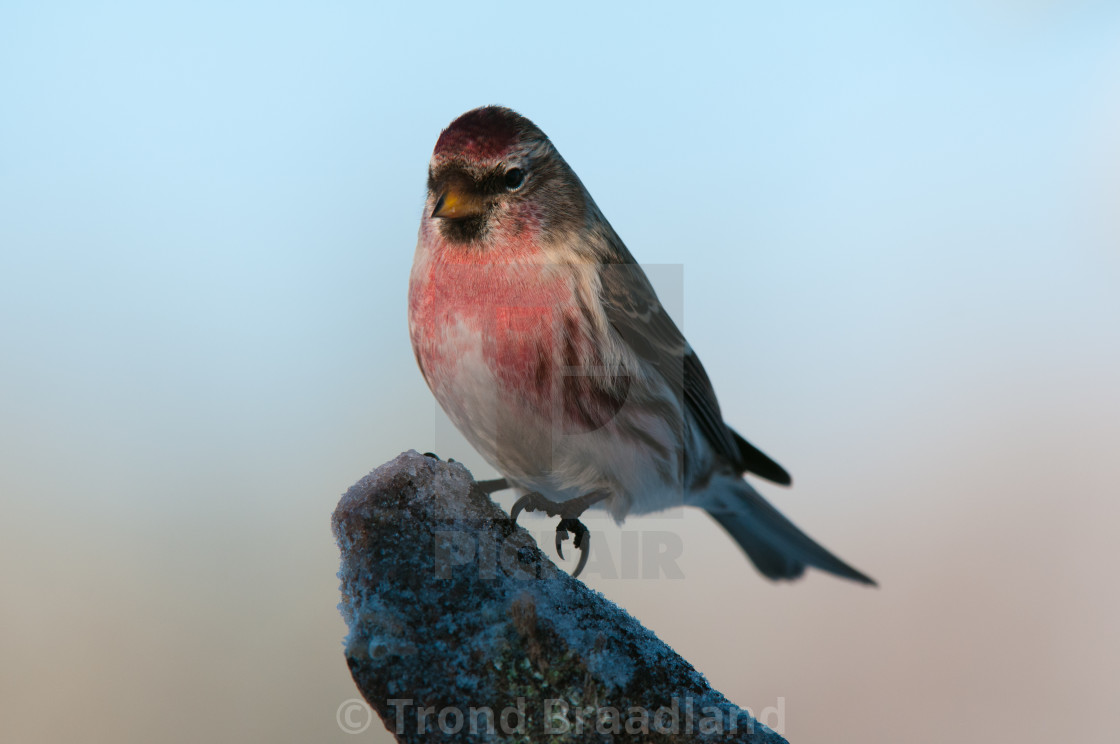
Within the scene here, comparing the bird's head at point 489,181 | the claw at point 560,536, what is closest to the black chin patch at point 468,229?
the bird's head at point 489,181

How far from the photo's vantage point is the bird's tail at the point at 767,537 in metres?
2.17

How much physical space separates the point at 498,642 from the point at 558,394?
516 mm

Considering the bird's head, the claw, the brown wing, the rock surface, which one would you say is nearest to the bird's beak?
the bird's head

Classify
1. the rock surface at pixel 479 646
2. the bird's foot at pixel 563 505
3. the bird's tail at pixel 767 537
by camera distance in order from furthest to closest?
the bird's tail at pixel 767 537 < the bird's foot at pixel 563 505 < the rock surface at pixel 479 646

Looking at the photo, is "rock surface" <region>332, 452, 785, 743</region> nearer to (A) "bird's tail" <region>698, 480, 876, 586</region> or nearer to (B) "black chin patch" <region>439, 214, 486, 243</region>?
(B) "black chin patch" <region>439, 214, 486, 243</region>

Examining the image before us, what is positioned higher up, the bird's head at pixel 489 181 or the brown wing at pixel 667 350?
the bird's head at pixel 489 181

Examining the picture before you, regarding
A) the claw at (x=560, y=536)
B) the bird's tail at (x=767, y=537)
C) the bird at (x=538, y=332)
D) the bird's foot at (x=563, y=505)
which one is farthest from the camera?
the bird's tail at (x=767, y=537)

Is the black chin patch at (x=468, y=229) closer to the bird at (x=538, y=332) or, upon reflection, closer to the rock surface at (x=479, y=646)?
the bird at (x=538, y=332)

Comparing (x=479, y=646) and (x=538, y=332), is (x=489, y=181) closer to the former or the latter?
(x=538, y=332)

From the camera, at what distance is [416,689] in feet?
4.08

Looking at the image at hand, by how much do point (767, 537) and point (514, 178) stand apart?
45.5 inches

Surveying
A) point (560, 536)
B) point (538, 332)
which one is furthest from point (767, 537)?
point (538, 332)

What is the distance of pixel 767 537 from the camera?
2.23 metres

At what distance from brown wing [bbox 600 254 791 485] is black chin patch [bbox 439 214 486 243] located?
0.27m
